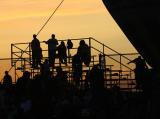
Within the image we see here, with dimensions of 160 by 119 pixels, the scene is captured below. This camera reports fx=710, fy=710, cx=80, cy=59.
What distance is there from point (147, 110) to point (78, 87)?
11.5 metres

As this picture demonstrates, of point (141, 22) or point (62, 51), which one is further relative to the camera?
point (62, 51)

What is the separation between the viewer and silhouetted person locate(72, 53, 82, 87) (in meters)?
31.2

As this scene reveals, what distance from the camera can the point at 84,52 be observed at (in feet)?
101

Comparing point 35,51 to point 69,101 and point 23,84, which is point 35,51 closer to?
point 23,84

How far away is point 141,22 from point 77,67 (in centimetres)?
342

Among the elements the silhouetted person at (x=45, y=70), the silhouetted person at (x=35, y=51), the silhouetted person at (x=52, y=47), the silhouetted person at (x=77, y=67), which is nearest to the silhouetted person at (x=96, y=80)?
the silhouetted person at (x=45, y=70)

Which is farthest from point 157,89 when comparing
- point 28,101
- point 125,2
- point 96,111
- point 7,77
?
point 7,77

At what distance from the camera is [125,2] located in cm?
2966

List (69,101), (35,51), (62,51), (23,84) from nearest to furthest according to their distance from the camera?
(69,101)
(23,84)
(62,51)
(35,51)

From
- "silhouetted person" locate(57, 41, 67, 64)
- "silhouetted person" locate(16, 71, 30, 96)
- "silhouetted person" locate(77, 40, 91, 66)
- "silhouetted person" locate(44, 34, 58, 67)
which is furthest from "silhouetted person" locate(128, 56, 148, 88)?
"silhouetted person" locate(57, 41, 67, 64)

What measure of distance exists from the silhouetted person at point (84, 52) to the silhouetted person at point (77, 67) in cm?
22

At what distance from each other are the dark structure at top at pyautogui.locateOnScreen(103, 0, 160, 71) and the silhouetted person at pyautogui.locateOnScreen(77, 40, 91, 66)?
1.90m

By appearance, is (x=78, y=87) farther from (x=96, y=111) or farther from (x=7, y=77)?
(x=96, y=111)

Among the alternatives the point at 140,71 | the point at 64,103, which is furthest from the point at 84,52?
the point at 64,103
